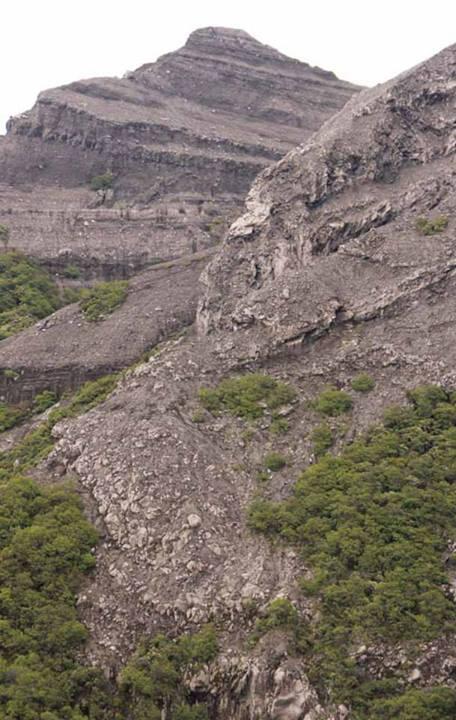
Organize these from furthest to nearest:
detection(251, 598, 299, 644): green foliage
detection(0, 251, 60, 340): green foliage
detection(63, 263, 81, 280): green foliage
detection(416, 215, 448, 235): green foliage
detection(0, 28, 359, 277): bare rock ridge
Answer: detection(0, 28, 359, 277): bare rock ridge
detection(63, 263, 81, 280): green foliage
detection(0, 251, 60, 340): green foliage
detection(416, 215, 448, 235): green foliage
detection(251, 598, 299, 644): green foliage

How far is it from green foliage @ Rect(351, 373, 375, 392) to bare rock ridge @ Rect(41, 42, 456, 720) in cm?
46

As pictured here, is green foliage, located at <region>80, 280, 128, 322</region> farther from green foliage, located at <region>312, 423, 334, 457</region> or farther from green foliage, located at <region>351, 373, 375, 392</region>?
green foliage, located at <region>312, 423, 334, 457</region>

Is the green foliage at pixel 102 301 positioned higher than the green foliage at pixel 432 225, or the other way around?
the green foliage at pixel 432 225

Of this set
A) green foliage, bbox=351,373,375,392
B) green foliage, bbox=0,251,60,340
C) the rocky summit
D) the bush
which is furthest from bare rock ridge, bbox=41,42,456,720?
the bush

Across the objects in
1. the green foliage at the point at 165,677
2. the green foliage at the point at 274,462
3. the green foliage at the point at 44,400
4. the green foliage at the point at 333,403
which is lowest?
the green foliage at the point at 165,677

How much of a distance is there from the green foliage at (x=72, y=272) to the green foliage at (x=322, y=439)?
35.5 m

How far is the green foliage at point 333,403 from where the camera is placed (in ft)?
→ 142

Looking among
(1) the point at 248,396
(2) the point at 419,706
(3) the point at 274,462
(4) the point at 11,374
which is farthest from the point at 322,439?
(4) the point at 11,374

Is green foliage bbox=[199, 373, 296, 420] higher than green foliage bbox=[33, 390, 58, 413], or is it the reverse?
green foliage bbox=[199, 373, 296, 420]

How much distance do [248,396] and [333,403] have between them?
3832mm

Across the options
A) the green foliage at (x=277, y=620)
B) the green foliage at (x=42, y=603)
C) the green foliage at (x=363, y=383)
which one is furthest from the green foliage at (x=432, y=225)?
the green foliage at (x=277, y=620)

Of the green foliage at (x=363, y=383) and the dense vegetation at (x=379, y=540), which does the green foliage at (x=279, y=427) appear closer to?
the dense vegetation at (x=379, y=540)

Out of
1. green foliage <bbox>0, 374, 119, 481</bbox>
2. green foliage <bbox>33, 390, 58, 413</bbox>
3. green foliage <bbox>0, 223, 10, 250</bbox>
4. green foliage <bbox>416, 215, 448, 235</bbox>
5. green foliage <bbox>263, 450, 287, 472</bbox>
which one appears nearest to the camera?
green foliage <bbox>263, 450, 287, 472</bbox>

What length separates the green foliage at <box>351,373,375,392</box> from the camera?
4378 cm
